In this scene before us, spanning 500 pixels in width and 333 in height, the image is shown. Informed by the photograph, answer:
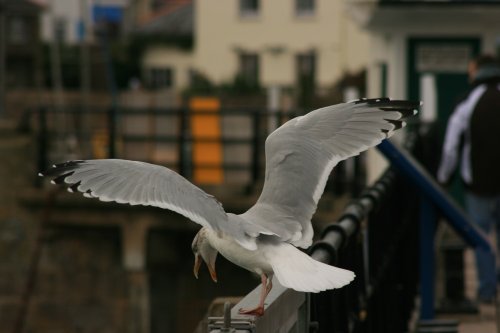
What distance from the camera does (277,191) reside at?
5098 mm

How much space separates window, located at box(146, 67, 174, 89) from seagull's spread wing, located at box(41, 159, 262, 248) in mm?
69028

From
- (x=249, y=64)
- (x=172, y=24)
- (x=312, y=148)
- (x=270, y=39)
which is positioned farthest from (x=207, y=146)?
(x=172, y=24)

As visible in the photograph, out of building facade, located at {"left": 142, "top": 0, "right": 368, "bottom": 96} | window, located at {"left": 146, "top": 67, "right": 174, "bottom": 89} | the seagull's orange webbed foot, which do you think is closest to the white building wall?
building facade, located at {"left": 142, "top": 0, "right": 368, "bottom": 96}

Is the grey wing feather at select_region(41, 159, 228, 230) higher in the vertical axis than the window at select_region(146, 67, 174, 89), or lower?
higher

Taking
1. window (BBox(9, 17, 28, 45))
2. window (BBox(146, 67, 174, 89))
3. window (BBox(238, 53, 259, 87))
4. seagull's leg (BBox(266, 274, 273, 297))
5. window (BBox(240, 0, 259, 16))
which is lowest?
window (BBox(146, 67, 174, 89))

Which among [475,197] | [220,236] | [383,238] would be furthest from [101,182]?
[475,197]

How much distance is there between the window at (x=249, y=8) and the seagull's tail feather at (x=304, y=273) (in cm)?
6393

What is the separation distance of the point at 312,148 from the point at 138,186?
0.95 metres

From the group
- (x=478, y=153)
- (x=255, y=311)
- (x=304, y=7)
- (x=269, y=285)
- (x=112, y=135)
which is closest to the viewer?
(x=255, y=311)

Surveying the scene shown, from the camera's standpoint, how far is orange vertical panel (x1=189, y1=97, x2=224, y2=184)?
19.0 meters

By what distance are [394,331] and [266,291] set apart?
3.40 m

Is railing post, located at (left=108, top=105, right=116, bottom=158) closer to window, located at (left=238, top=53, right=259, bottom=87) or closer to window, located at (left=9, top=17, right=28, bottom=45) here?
window, located at (left=238, top=53, right=259, bottom=87)

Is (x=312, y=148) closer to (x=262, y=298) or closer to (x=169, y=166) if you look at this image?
(x=262, y=298)

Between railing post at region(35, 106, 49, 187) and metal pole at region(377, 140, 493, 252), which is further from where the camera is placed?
railing post at region(35, 106, 49, 187)
